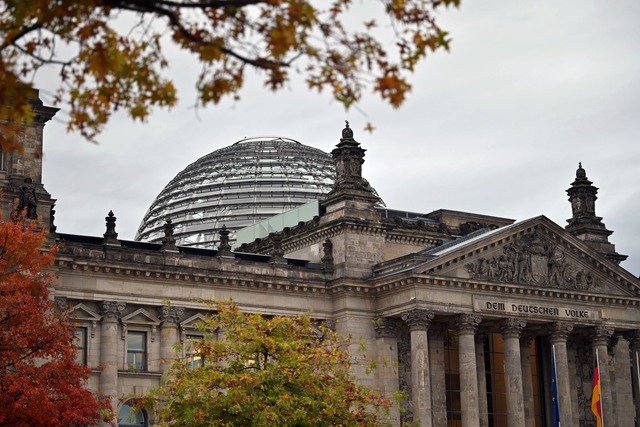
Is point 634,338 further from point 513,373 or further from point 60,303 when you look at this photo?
point 60,303

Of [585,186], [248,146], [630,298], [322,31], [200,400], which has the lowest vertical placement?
[200,400]

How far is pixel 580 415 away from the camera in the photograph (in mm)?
71125

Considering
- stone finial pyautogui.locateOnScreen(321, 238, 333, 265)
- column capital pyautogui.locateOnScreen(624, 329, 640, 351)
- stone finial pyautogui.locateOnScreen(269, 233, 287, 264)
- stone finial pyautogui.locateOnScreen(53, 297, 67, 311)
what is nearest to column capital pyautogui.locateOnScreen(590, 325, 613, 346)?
column capital pyautogui.locateOnScreen(624, 329, 640, 351)

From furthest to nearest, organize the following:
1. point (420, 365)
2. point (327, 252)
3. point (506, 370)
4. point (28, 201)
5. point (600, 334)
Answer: point (600, 334)
point (327, 252)
point (506, 370)
point (420, 365)
point (28, 201)

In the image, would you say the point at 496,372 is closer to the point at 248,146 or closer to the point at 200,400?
the point at 200,400

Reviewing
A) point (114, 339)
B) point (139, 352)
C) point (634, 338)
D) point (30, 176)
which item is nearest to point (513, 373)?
point (634, 338)

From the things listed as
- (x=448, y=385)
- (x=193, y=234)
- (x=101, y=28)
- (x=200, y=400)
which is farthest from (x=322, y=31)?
(x=193, y=234)

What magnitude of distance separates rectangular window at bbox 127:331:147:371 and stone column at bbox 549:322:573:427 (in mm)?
22454

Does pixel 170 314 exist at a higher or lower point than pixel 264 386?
higher

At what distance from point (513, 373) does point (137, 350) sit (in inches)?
785

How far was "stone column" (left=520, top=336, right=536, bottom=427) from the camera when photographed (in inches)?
2729

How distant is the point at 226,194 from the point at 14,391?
188 feet

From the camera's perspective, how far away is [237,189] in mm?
101062

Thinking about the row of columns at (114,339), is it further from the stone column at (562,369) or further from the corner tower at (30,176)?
the stone column at (562,369)
